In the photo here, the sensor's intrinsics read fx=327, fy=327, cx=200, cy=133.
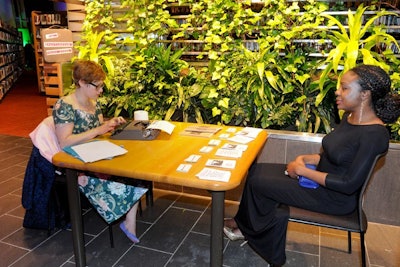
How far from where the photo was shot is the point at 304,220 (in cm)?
182

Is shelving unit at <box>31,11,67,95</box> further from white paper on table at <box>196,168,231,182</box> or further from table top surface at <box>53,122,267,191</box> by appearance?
white paper on table at <box>196,168,231,182</box>

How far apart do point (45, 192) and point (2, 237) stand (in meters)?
0.51

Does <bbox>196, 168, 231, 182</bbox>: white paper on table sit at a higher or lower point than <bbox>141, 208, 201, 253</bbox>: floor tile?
higher

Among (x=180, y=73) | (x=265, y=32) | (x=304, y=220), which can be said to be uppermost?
(x=265, y=32)

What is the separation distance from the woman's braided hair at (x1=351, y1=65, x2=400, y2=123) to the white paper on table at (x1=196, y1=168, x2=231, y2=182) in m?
0.91

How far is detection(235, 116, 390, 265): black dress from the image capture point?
1.68 metres

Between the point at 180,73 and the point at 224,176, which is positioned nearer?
the point at 224,176

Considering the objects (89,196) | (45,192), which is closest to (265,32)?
(89,196)

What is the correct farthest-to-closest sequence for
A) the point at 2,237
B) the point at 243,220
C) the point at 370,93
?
the point at 2,237, the point at 243,220, the point at 370,93

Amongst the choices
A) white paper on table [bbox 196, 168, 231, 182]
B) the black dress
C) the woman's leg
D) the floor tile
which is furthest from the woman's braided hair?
the floor tile

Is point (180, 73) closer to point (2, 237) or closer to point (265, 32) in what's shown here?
point (265, 32)

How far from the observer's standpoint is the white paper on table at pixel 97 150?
1787 mm

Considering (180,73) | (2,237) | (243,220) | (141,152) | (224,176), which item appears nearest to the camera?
(224,176)

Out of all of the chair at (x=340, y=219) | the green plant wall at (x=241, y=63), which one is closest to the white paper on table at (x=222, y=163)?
the chair at (x=340, y=219)
